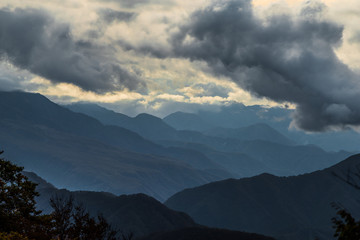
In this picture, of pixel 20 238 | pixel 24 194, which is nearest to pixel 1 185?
pixel 24 194

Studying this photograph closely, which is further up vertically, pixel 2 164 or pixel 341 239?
pixel 2 164

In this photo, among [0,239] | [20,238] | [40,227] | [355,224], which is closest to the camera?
[355,224]

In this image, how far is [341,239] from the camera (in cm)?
2405

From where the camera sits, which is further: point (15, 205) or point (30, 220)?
point (15, 205)

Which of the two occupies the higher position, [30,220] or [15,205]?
[15,205]

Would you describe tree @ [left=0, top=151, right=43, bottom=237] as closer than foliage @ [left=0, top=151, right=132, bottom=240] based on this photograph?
No

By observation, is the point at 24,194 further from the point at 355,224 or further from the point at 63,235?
the point at 355,224

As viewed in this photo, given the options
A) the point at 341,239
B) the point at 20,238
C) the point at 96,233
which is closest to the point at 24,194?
the point at 96,233

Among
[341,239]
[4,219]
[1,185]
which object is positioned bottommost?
[341,239]

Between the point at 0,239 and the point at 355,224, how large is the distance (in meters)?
25.2

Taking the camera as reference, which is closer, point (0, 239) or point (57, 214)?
point (0, 239)

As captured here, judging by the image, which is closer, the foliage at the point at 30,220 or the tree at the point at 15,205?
the foliage at the point at 30,220

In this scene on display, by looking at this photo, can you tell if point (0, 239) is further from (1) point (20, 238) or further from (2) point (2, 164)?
(2) point (2, 164)

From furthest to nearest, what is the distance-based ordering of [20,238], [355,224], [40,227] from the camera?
1. [40,227]
2. [20,238]
3. [355,224]
